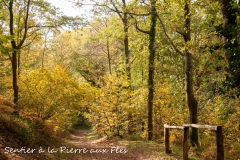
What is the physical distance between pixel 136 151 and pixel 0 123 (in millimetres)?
5422

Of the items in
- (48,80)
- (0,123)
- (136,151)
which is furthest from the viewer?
(48,80)

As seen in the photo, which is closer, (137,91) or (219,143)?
(219,143)

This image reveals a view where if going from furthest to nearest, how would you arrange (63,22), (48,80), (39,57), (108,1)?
1. (39,57)
2. (108,1)
3. (48,80)
4. (63,22)

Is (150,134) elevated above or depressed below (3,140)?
below

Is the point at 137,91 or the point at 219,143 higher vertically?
the point at 137,91

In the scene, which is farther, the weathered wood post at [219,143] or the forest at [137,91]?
the forest at [137,91]

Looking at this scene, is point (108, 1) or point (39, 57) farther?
point (39, 57)

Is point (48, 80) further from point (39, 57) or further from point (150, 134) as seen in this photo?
point (39, 57)

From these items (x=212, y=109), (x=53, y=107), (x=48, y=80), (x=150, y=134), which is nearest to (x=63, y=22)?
(x=48, y=80)

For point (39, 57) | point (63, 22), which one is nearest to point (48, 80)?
point (63, 22)

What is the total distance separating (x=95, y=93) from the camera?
50.0 ft

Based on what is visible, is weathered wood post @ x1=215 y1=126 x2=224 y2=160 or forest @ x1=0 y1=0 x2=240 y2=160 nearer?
weathered wood post @ x1=215 y1=126 x2=224 y2=160

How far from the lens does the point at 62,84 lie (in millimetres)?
12562

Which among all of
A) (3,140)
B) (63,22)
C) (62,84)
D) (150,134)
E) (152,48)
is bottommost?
(150,134)
